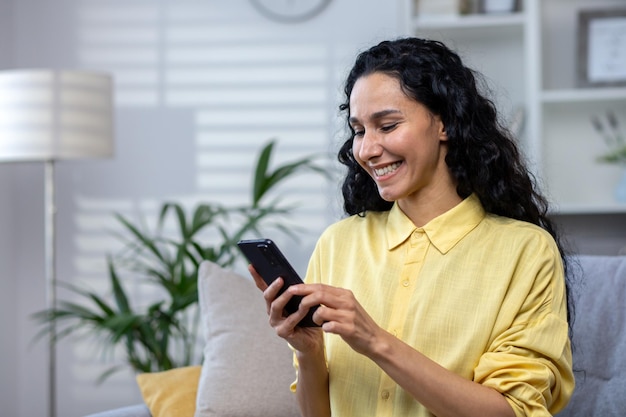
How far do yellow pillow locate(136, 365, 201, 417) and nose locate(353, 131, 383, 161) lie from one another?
0.91 m

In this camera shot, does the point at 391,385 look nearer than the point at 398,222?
Yes

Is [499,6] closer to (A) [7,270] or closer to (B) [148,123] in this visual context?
(B) [148,123]

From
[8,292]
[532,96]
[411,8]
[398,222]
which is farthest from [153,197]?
[398,222]

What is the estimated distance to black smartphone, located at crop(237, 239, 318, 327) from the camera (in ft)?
Result: 4.58

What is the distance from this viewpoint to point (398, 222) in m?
1.66

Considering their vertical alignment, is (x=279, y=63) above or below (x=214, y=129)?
above

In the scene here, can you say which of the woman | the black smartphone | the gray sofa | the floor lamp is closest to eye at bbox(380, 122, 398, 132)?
the woman

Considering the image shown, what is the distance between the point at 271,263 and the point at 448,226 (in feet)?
1.18

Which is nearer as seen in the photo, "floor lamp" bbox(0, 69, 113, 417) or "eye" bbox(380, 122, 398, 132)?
"eye" bbox(380, 122, 398, 132)

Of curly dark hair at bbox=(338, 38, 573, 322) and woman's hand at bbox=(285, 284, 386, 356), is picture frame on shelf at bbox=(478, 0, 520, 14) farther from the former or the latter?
woman's hand at bbox=(285, 284, 386, 356)

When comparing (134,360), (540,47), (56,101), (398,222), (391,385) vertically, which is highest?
(540,47)

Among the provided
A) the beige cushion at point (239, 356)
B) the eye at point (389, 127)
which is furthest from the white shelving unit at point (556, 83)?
the eye at point (389, 127)

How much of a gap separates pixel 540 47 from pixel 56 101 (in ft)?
5.78

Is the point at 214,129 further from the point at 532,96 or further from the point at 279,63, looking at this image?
the point at 532,96
